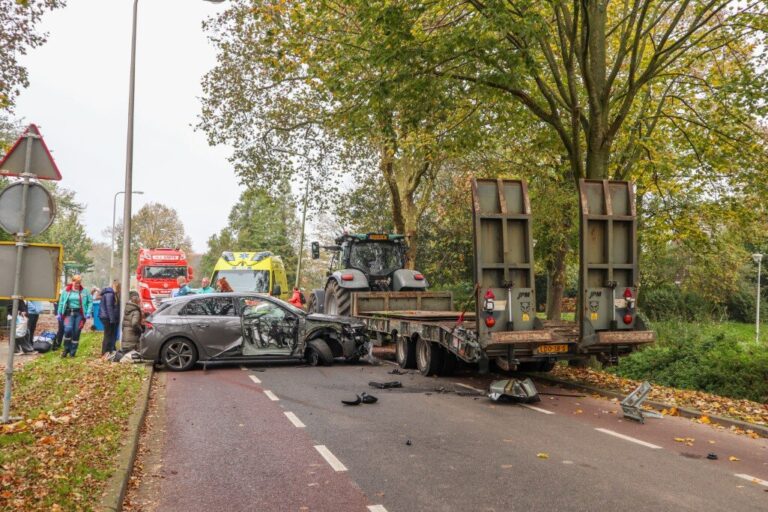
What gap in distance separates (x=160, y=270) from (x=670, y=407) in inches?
1066

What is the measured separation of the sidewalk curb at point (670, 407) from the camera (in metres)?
8.30

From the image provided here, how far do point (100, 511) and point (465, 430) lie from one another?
439 centimetres

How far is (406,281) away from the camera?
1680 cm

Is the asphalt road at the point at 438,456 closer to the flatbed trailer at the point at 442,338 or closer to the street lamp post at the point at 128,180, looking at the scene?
the flatbed trailer at the point at 442,338

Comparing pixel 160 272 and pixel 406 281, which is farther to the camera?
pixel 160 272

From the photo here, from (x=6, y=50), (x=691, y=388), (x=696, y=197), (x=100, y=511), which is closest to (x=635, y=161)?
(x=696, y=197)

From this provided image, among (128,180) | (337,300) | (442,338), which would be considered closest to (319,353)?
(442,338)

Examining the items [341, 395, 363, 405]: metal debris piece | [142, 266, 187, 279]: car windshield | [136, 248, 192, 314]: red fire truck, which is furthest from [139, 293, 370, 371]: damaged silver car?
[142, 266, 187, 279]: car windshield

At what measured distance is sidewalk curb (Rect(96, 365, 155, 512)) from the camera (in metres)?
4.88

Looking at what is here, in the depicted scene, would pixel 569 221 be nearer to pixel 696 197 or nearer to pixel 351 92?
pixel 696 197

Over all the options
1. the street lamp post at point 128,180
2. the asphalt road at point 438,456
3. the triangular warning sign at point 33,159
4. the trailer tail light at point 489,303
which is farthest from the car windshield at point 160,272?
the triangular warning sign at point 33,159

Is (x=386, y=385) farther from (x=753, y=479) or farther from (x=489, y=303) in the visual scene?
(x=753, y=479)

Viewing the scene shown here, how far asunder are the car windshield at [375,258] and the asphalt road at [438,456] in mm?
7285

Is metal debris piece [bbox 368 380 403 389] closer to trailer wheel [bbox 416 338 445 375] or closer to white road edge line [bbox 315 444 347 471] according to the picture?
trailer wheel [bbox 416 338 445 375]
